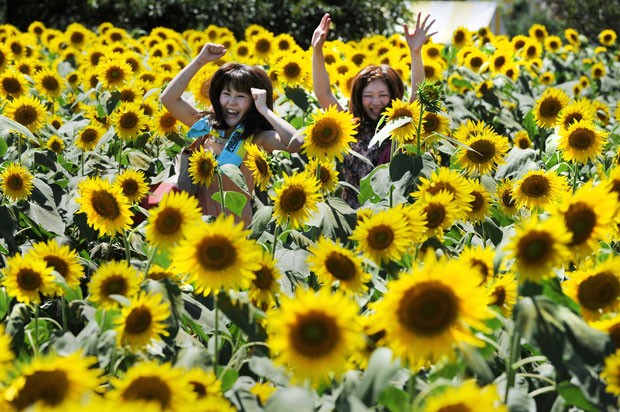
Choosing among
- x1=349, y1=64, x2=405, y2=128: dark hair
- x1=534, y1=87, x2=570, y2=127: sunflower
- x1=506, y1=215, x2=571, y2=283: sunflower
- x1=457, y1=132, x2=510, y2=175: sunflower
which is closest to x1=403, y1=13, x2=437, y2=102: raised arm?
x1=349, y1=64, x2=405, y2=128: dark hair

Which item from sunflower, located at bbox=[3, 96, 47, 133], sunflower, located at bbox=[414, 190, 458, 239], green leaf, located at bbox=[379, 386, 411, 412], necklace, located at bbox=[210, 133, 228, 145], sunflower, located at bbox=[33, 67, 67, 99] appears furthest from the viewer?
sunflower, located at bbox=[33, 67, 67, 99]

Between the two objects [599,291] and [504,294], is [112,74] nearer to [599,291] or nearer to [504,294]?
[504,294]

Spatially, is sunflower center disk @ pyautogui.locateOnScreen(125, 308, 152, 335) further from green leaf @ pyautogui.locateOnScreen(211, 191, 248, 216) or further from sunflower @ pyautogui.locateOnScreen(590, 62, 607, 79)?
sunflower @ pyautogui.locateOnScreen(590, 62, 607, 79)

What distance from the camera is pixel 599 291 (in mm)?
2033

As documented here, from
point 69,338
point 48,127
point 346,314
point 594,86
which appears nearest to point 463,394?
point 346,314

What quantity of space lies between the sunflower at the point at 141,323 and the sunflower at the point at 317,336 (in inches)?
14.7

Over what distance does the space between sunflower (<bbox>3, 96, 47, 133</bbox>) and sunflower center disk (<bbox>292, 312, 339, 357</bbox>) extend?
2653 mm

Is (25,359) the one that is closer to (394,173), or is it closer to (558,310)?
(558,310)

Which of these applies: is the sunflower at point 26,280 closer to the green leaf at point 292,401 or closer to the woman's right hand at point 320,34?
the green leaf at point 292,401

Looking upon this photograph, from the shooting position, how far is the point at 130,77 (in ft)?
15.6

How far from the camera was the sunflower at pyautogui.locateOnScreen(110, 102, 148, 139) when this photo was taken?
4.10 meters

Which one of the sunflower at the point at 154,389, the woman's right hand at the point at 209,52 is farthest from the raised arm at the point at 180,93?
the sunflower at the point at 154,389

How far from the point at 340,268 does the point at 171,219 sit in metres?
0.43

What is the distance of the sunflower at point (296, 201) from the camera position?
8.70 ft
